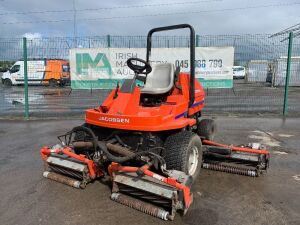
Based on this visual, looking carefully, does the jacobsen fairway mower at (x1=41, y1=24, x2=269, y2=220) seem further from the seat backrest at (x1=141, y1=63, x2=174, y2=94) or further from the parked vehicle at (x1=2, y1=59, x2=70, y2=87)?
the parked vehicle at (x1=2, y1=59, x2=70, y2=87)

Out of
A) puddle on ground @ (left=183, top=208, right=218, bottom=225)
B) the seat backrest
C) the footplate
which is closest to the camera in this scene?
puddle on ground @ (left=183, top=208, right=218, bottom=225)

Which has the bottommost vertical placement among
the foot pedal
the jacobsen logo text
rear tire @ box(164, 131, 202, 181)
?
the foot pedal

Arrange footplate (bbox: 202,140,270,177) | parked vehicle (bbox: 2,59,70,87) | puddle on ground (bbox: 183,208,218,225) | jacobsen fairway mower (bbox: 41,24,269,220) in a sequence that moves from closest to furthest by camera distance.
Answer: puddle on ground (bbox: 183,208,218,225), jacobsen fairway mower (bbox: 41,24,269,220), footplate (bbox: 202,140,270,177), parked vehicle (bbox: 2,59,70,87)

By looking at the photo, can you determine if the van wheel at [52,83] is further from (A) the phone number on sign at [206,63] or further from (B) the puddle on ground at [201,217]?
(B) the puddle on ground at [201,217]

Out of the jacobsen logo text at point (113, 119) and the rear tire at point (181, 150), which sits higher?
the jacobsen logo text at point (113, 119)

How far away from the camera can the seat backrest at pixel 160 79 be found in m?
4.89

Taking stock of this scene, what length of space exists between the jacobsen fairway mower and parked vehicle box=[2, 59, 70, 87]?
1991 cm

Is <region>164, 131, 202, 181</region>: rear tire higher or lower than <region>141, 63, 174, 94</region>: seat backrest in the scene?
lower

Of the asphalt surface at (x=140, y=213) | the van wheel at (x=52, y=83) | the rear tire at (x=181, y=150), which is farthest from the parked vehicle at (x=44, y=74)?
the rear tire at (x=181, y=150)

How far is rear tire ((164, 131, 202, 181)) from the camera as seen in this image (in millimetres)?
3977

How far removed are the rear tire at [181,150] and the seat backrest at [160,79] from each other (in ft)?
3.01

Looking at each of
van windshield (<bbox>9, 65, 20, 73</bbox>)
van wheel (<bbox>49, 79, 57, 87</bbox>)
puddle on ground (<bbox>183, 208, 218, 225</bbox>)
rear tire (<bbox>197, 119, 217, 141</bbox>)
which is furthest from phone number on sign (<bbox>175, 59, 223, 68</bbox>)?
van windshield (<bbox>9, 65, 20, 73</bbox>)

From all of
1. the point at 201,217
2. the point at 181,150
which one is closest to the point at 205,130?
the point at 181,150

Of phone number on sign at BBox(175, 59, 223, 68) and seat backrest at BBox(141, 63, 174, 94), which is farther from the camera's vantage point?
phone number on sign at BBox(175, 59, 223, 68)
